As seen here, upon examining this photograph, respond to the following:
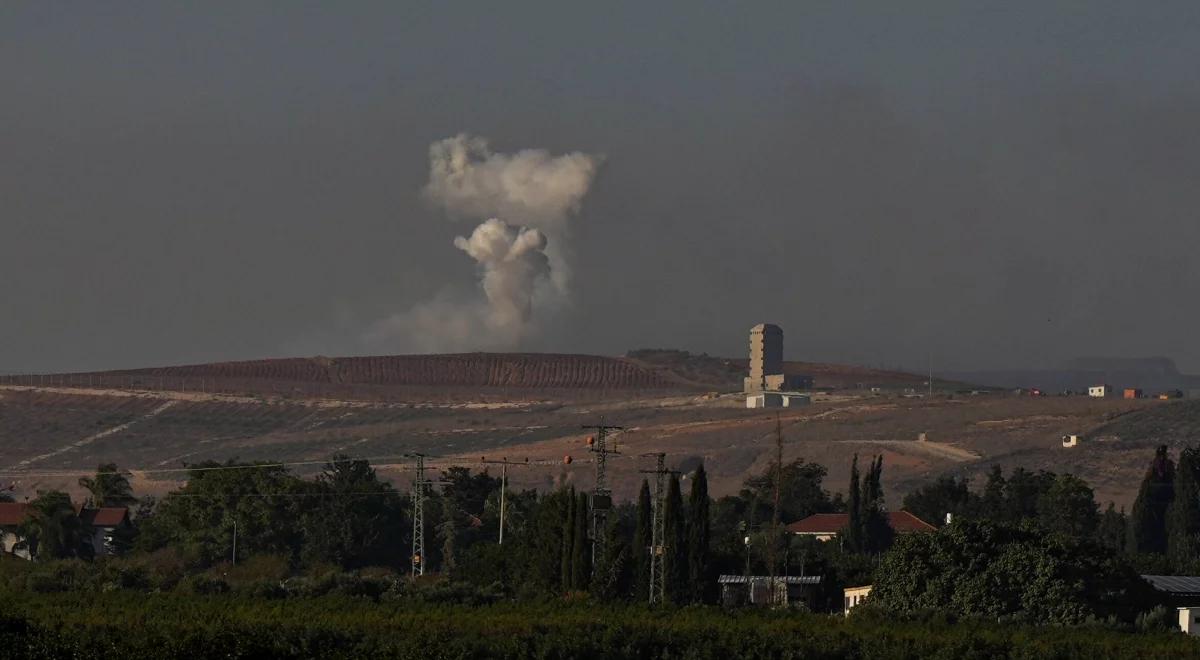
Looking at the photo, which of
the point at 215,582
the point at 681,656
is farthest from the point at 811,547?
the point at 681,656

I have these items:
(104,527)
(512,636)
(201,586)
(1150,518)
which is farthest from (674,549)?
(104,527)

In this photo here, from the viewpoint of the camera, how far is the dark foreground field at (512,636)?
65688 mm

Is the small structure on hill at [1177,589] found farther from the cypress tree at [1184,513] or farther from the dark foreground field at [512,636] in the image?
the cypress tree at [1184,513]

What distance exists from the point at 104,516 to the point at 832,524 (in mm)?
44836

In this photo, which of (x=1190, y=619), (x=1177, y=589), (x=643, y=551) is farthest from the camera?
(x=643, y=551)

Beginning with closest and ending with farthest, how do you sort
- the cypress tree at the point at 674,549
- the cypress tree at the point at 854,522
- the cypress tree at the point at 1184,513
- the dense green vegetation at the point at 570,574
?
the dense green vegetation at the point at 570,574
the cypress tree at the point at 674,549
the cypress tree at the point at 854,522
the cypress tree at the point at 1184,513

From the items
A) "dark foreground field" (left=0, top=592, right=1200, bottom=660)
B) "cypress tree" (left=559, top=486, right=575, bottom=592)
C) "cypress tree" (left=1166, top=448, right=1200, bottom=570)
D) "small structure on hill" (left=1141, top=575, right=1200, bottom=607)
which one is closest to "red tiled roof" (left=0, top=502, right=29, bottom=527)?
"cypress tree" (left=559, top=486, right=575, bottom=592)

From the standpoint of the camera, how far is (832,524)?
434ft

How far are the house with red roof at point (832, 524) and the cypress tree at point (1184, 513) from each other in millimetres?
13795

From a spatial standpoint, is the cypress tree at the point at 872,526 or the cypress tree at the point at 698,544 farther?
the cypress tree at the point at 872,526

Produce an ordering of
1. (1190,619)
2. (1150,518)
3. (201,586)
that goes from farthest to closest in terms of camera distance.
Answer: (1150,518), (201,586), (1190,619)

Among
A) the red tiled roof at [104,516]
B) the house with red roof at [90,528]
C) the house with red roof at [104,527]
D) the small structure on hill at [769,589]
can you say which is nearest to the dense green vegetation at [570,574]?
the small structure on hill at [769,589]

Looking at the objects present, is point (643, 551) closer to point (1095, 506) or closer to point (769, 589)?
point (769, 589)

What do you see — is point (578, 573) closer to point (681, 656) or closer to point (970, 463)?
point (681, 656)
